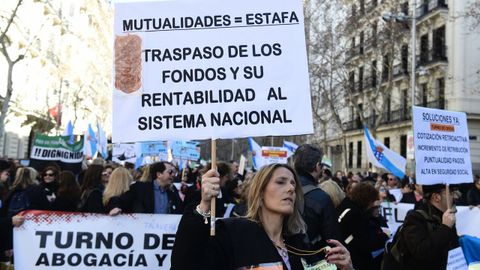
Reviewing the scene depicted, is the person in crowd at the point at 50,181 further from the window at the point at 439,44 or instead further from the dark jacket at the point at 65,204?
the window at the point at 439,44

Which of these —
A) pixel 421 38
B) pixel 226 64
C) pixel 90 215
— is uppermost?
pixel 421 38

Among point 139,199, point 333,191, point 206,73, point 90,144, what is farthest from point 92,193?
point 90,144

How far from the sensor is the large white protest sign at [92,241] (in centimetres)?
490

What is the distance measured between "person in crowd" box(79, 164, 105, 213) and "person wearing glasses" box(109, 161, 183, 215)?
0.32 metres

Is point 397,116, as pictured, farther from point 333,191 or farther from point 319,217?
point 319,217

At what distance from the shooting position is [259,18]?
3.74m

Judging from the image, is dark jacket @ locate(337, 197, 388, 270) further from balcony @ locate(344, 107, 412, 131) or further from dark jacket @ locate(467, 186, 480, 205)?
balcony @ locate(344, 107, 412, 131)

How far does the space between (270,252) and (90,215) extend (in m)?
2.52

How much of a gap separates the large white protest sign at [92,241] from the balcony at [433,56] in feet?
112

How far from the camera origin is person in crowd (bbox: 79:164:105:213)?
22.0 ft

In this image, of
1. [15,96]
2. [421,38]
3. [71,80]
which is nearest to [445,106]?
[421,38]

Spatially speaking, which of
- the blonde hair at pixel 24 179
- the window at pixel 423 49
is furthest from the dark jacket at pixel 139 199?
the window at pixel 423 49

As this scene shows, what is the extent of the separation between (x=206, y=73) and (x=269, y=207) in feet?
3.10

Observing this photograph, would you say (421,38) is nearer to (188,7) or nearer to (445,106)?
(445,106)
